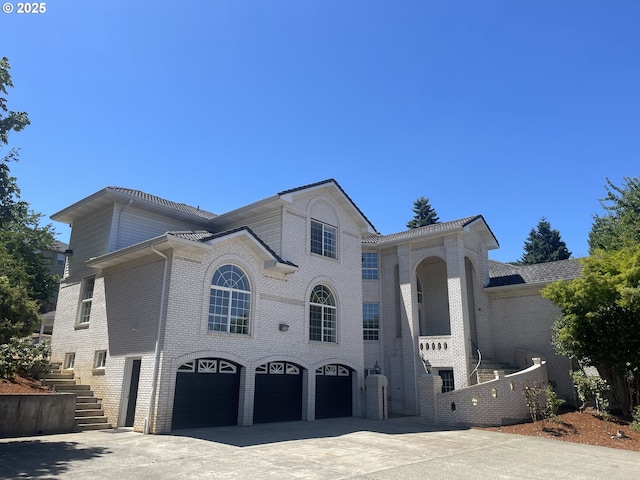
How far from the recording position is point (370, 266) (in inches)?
959

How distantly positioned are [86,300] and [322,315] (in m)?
9.16

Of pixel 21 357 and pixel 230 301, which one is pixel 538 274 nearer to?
pixel 230 301

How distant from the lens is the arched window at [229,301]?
1496 cm

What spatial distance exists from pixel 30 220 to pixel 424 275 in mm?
30670

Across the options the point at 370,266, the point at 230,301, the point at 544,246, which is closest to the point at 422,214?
the point at 544,246

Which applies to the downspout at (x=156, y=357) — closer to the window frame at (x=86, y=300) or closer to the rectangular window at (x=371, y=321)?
the window frame at (x=86, y=300)

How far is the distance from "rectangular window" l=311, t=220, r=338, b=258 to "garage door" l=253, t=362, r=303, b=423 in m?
4.94

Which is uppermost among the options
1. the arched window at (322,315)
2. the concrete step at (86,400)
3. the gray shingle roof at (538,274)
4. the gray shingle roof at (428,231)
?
the gray shingle roof at (428,231)

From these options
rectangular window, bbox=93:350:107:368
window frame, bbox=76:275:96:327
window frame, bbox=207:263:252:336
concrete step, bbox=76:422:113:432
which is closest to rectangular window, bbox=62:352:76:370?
window frame, bbox=76:275:96:327

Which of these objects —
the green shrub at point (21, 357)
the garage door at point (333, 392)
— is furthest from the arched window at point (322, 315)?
the green shrub at point (21, 357)

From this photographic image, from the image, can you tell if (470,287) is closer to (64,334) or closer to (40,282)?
(64,334)

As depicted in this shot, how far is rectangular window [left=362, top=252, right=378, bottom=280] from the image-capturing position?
24.1 metres

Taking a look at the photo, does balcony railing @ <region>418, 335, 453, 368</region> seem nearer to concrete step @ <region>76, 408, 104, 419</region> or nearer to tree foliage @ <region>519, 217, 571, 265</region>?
concrete step @ <region>76, 408, 104, 419</region>

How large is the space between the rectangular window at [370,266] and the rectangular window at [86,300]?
1290 cm
